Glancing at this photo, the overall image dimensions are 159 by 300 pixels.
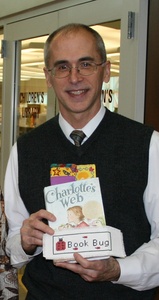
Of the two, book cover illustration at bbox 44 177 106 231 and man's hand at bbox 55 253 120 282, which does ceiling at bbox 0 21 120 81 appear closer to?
book cover illustration at bbox 44 177 106 231

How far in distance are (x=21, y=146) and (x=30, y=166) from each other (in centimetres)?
9

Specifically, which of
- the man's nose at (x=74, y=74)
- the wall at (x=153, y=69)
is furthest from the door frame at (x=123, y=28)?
the man's nose at (x=74, y=74)

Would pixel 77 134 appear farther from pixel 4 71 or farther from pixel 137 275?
pixel 4 71

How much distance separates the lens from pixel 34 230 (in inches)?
56.5

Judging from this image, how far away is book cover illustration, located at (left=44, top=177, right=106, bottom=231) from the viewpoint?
135 cm

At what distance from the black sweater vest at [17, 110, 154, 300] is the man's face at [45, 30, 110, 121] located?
0.12m

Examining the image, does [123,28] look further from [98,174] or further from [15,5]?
[98,174]

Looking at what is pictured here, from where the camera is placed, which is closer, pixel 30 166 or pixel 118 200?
pixel 118 200

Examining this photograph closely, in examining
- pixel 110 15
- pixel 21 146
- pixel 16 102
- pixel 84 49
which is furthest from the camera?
pixel 16 102

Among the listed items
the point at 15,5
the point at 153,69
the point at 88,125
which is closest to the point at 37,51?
the point at 15,5

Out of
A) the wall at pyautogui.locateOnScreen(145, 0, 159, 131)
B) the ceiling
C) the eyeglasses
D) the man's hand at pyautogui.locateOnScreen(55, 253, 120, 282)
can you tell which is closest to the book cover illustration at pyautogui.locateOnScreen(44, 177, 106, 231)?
the man's hand at pyautogui.locateOnScreen(55, 253, 120, 282)

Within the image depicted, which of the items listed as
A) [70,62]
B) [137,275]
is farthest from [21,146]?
[137,275]

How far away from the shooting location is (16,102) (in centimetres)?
385

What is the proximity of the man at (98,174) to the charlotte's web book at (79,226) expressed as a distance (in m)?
0.07
